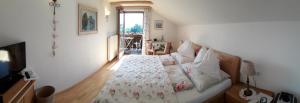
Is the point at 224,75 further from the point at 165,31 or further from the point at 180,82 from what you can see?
the point at 165,31

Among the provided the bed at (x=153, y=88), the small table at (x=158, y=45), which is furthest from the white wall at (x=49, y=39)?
the small table at (x=158, y=45)

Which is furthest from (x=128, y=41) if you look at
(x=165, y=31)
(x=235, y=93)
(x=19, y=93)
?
(x=19, y=93)

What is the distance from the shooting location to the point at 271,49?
2.17 m

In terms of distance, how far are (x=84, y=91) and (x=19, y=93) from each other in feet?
4.96

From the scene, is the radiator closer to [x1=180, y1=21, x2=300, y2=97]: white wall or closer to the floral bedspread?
the floral bedspread

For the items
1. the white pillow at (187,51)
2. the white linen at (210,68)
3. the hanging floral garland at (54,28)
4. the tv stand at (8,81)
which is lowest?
the tv stand at (8,81)

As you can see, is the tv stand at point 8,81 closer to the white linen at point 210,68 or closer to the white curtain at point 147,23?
the white linen at point 210,68

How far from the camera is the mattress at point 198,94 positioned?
213 cm

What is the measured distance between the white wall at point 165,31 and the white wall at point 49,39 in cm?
256

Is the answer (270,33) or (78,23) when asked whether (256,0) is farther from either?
(78,23)

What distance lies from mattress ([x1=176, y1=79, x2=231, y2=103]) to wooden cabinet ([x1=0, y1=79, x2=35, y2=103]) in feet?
5.45

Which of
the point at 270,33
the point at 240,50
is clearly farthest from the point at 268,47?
the point at 240,50

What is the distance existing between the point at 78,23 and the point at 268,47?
129 inches

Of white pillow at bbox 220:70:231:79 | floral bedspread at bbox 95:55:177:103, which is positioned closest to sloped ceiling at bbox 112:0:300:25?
white pillow at bbox 220:70:231:79
